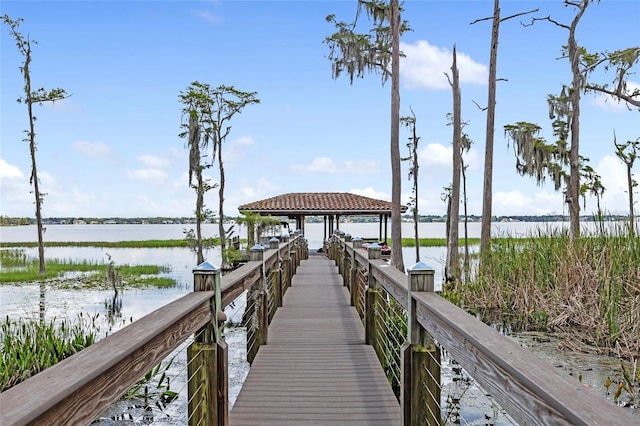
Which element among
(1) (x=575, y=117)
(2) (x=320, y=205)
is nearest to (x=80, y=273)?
(2) (x=320, y=205)

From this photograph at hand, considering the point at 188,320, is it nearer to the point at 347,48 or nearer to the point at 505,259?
the point at 505,259

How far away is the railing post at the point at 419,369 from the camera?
8.75ft

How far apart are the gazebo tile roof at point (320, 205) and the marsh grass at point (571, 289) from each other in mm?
13327

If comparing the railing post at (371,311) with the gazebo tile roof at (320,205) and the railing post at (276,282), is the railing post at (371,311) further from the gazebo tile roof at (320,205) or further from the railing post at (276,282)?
the gazebo tile roof at (320,205)

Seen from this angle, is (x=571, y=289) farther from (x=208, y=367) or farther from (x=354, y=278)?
(x=208, y=367)

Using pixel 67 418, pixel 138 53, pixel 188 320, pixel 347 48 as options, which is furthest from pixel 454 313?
pixel 138 53

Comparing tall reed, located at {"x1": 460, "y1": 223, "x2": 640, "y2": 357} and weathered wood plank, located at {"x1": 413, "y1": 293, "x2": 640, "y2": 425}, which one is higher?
weathered wood plank, located at {"x1": 413, "y1": 293, "x2": 640, "y2": 425}

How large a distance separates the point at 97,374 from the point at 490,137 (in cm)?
1547

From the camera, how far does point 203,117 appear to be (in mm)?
26875

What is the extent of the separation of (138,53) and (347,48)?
726 centimetres

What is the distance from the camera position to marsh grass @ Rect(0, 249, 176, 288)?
18453mm

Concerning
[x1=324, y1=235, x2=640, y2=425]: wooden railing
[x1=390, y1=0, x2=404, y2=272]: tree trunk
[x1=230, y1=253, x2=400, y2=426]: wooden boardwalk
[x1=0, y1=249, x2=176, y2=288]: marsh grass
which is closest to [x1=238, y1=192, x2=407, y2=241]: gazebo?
[x1=0, y1=249, x2=176, y2=288]: marsh grass

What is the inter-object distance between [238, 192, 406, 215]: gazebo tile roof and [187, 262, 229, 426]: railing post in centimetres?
2024

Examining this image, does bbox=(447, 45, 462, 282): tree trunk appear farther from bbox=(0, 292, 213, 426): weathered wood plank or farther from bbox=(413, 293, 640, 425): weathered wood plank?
bbox=(0, 292, 213, 426): weathered wood plank
